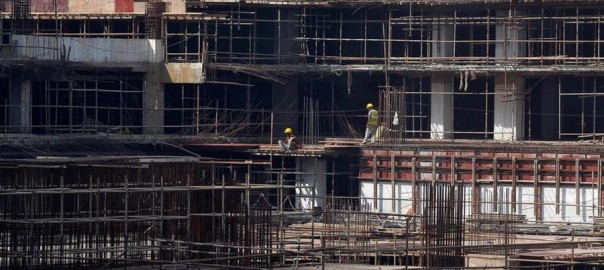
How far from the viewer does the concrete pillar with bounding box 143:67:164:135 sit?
65312mm

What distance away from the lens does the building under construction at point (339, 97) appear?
5938cm

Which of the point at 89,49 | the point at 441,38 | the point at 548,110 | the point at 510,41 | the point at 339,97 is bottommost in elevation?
the point at 548,110

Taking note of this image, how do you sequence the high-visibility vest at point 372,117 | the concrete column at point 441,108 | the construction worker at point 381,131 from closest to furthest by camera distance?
the high-visibility vest at point 372,117
the construction worker at point 381,131
the concrete column at point 441,108

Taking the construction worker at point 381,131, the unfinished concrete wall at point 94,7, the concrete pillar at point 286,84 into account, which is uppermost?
the unfinished concrete wall at point 94,7

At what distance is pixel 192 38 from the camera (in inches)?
2650

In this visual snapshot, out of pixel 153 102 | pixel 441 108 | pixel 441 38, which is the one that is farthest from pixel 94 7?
pixel 441 108

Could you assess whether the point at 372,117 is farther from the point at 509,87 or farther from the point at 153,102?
the point at 153,102

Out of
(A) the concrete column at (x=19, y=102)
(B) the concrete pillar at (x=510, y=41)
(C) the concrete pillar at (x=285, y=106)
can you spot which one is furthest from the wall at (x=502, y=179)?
(A) the concrete column at (x=19, y=102)

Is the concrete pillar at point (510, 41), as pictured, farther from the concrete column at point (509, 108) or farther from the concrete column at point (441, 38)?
the concrete column at point (441, 38)

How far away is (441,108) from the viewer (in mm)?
67500

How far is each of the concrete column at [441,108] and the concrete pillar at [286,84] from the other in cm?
475

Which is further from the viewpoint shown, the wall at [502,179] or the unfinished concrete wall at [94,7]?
the unfinished concrete wall at [94,7]

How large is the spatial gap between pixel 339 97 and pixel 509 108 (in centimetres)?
670

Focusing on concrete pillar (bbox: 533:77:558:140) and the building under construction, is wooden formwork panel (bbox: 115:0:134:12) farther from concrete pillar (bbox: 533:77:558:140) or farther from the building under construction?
concrete pillar (bbox: 533:77:558:140)
